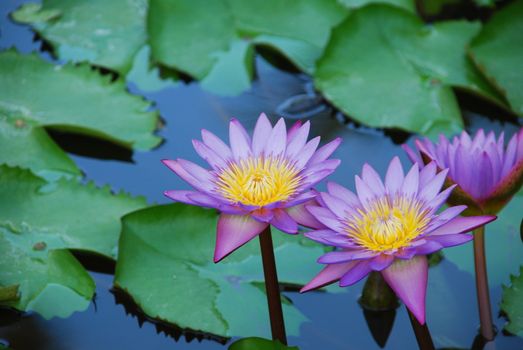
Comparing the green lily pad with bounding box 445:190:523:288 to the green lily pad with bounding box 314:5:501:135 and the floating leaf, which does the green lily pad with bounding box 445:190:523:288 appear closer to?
the green lily pad with bounding box 314:5:501:135

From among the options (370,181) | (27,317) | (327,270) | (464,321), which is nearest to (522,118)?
(464,321)

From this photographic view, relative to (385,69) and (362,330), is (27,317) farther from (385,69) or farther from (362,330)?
(385,69)

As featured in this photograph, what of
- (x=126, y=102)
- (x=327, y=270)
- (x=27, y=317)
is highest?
(x=327, y=270)

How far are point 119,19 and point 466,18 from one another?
1.46m

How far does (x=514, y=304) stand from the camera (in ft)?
6.57

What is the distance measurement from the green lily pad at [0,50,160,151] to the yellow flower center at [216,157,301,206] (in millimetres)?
978

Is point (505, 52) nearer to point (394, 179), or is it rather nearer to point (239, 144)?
point (394, 179)

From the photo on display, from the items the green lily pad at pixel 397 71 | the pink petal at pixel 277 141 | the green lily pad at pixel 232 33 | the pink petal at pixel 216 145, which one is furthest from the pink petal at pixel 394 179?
the green lily pad at pixel 232 33

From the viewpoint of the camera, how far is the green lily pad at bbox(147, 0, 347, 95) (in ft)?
9.80

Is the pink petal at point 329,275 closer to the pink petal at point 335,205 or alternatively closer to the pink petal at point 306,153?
the pink petal at point 335,205

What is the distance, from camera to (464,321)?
6.87 ft

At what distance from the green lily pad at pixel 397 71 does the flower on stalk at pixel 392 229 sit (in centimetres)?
101

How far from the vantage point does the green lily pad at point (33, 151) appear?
2498 mm

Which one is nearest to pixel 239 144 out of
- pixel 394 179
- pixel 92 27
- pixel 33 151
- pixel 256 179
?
pixel 256 179
